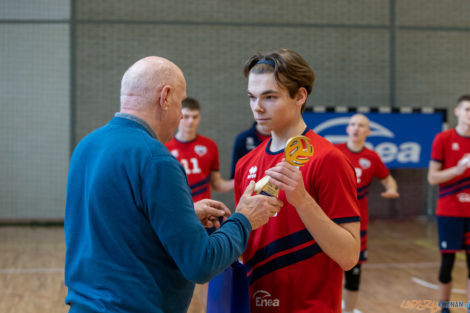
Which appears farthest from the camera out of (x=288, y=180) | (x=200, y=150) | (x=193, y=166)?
(x=200, y=150)

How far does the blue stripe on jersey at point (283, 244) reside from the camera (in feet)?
6.64

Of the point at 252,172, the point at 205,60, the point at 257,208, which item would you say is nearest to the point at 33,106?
the point at 205,60

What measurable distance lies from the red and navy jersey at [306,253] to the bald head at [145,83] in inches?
25.8

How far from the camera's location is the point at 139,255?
5.43ft

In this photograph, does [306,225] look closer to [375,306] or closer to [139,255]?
[139,255]

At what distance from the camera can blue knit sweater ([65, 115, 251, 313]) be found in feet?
5.24

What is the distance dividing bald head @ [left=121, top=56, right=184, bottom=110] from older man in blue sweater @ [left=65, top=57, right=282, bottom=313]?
0.23 ft

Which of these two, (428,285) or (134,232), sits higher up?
(134,232)

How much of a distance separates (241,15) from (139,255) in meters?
9.56

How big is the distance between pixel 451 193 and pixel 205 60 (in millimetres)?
6715

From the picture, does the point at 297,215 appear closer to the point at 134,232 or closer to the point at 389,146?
the point at 134,232

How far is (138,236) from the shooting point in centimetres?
165

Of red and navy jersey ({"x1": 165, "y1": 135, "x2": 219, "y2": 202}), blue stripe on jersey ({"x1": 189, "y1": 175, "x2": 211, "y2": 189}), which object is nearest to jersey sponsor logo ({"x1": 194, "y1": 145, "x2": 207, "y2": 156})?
red and navy jersey ({"x1": 165, "y1": 135, "x2": 219, "y2": 202})

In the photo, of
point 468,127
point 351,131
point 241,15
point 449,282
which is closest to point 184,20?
point 241,15
